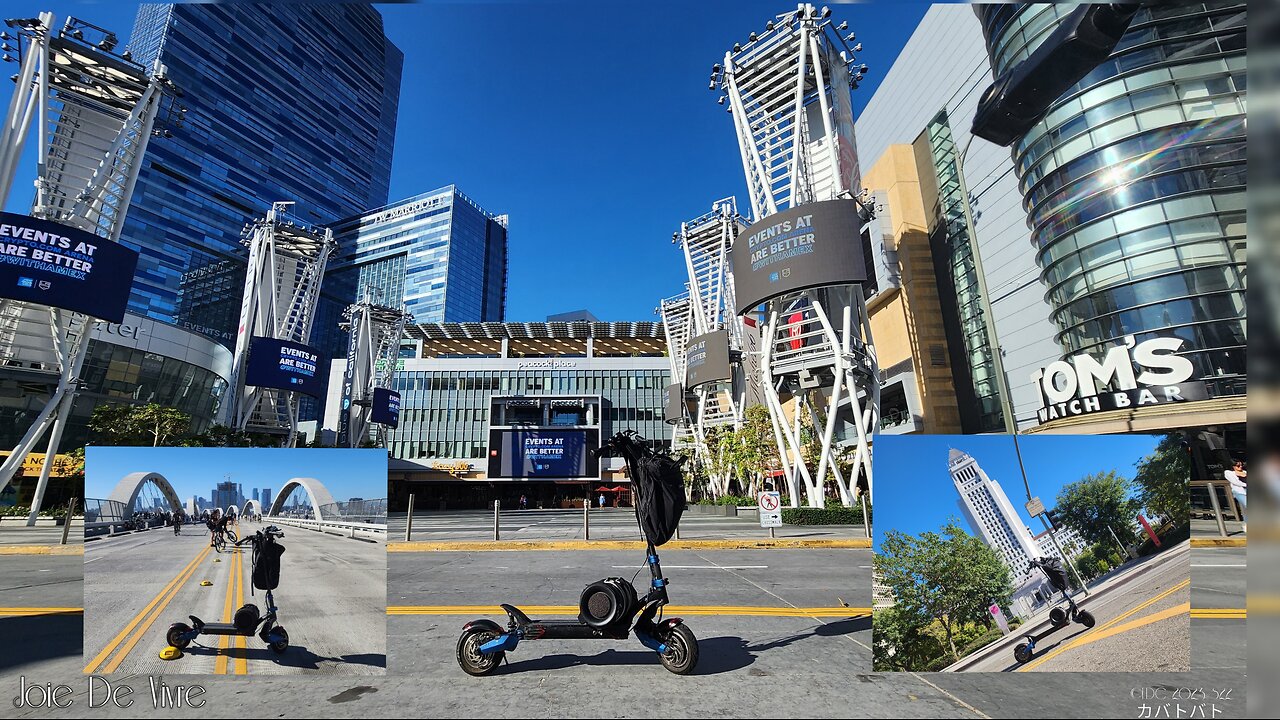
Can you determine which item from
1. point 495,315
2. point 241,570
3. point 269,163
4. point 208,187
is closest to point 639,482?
point 241,570

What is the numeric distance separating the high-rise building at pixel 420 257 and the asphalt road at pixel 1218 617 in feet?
451

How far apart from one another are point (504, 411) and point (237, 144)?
325ft

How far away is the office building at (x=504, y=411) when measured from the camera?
2517 inches

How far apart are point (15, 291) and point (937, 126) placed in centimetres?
5510

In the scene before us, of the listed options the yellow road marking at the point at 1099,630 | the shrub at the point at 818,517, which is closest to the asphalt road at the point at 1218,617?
the yellow road marking at the point at 1099,630

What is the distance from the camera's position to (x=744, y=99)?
3269cm

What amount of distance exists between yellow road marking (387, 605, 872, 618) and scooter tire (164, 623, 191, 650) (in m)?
2.69

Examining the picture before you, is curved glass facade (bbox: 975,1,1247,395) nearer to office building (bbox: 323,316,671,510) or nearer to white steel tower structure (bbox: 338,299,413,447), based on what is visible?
office building (bbox: 323,316,671,510)

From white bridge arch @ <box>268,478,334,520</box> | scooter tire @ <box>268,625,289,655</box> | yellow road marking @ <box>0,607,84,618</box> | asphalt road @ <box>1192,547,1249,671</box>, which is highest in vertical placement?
white bridge arch @ <box>268,478,334,520</box>

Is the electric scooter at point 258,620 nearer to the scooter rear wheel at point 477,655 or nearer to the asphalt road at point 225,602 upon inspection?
the asphalt road at point 225,602

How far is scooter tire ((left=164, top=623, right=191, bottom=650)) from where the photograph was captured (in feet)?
16.4

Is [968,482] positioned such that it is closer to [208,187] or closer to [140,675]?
[140,675]

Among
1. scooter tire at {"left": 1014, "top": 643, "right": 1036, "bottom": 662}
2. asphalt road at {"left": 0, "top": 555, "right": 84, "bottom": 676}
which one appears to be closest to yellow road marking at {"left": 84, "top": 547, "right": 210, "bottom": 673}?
asphalt road at {"left": 0, "top": 555, "right": 84, "bottom": 676}

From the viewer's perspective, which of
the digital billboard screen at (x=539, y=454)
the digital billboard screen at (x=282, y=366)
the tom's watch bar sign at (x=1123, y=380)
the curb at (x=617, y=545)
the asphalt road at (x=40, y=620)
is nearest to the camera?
the asphalt road at (x=40, y=620)
